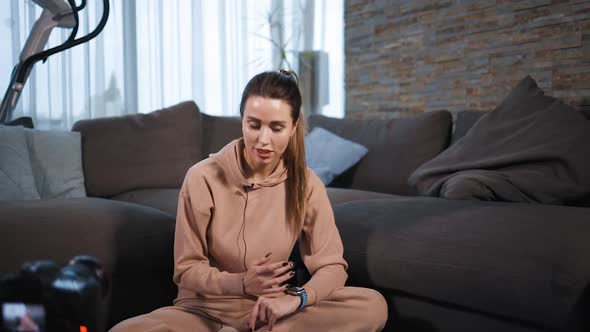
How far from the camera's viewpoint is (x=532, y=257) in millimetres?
1387

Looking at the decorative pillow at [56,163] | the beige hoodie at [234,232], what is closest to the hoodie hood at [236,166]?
the beige hoodie at [234,232]

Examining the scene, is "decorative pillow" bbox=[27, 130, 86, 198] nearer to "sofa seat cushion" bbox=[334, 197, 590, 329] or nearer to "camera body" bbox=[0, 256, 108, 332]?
"sofa seat cushion" bbox=[334, 197, 590, 329]

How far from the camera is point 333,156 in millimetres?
2824

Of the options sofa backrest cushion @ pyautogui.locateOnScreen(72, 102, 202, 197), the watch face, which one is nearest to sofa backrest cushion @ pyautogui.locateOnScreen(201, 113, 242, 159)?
sofa backrest cushion @ pyautogui.locateOnScreen(72, 102, 202, 197)

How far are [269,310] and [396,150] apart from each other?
5.38 feet

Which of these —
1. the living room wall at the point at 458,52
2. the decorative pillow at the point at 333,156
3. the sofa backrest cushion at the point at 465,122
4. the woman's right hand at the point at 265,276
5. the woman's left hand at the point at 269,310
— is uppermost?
the living room wall at the point at 458,52

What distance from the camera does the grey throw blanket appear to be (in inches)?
80.7

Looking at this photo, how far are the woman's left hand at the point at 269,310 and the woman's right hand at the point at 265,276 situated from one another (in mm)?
25

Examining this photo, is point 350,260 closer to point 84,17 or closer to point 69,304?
point 69,304

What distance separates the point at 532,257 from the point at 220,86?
9.04 feet

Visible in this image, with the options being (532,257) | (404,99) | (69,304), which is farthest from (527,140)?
(69,304)

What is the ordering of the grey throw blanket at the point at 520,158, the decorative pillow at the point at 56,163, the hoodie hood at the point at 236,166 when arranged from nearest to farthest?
the hoodie hood at the point at 236,166, the grey throw blanket at the point at 520,158, the decorative pillow at the point at 56,163

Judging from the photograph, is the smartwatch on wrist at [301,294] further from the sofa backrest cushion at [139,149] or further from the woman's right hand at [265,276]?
the sofa backrest cushion at [139,149]

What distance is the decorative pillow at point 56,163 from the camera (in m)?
2.32
